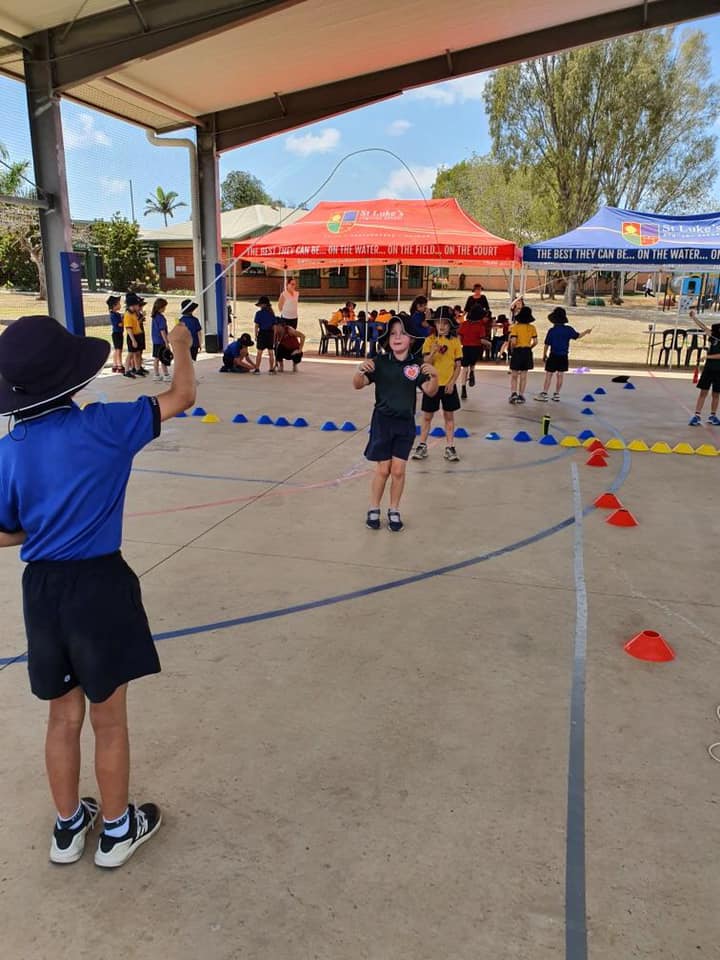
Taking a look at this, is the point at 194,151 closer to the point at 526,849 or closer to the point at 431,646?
the point at 431,646

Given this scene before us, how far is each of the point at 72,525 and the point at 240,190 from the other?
89008 mm

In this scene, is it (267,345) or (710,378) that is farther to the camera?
(267,345)

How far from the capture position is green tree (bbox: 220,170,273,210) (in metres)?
82.0

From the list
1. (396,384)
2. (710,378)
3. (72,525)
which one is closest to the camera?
(72,525)

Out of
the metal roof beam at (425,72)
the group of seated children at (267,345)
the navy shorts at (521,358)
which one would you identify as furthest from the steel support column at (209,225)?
the navy shorts at (521,358)

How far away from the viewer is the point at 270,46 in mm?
13633

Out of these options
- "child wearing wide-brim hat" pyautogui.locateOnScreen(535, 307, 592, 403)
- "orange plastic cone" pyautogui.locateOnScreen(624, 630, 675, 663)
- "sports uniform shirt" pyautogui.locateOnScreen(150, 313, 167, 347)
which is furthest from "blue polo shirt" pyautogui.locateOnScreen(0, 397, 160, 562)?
"sports uniform shirt" pyautogui.locateOnScreen(150, 313, 167, 347)

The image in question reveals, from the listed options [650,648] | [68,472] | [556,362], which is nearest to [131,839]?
[68,472]

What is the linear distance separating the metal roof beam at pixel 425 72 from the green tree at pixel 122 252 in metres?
27.3

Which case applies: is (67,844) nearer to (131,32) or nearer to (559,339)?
(559,339)

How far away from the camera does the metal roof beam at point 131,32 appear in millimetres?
11242

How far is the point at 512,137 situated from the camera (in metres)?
38.4

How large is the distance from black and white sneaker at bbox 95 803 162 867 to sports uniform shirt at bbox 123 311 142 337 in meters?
12.3

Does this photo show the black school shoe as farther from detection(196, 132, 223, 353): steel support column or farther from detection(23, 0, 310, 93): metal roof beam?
detection(196, 132, 223, 353): steel support column
